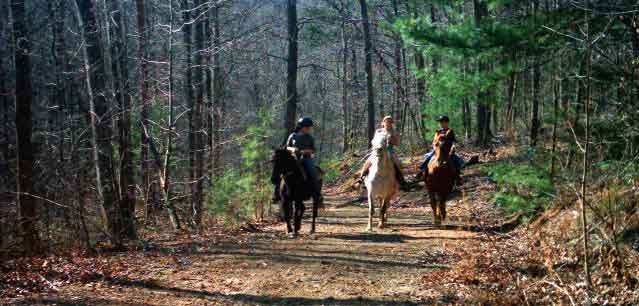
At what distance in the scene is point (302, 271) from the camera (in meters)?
7.94

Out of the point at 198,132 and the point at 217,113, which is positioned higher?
the point at 217,113

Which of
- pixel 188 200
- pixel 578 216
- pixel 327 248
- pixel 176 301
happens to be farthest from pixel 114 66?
pixel 578 216

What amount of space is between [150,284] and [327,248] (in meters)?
3.61

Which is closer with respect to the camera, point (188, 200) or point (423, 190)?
point (188, 200)

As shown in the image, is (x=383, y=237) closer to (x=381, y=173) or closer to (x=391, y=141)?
(x=381, y=173)

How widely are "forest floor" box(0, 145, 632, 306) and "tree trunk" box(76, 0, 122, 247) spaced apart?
889 millimetres

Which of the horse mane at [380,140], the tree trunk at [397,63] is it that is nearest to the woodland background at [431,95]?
the horse mane at [380,140]

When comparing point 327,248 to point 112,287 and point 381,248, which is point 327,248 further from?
point 112,287

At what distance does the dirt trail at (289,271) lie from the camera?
6.52 meters

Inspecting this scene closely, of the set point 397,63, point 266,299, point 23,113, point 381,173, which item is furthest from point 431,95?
point 397,63

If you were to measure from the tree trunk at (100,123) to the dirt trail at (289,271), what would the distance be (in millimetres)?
1121

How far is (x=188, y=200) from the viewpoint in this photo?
15891 millimetres

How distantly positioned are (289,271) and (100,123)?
16.3 feet

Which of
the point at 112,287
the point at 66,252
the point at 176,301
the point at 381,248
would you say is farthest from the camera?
the point at 381,248
